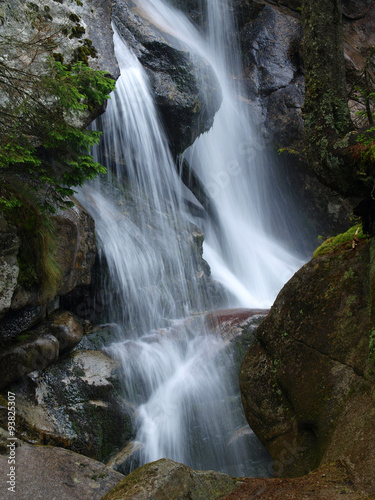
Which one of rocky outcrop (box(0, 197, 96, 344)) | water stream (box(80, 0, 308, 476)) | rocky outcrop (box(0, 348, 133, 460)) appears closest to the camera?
rocky outcrop (box(0, 348, 133, 460))

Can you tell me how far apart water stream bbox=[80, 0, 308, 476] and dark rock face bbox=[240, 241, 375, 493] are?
1608 mm

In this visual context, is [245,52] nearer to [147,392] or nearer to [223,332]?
[223,332]

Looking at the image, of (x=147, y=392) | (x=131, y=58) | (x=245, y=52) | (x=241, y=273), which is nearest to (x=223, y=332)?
(x=147, y=392)

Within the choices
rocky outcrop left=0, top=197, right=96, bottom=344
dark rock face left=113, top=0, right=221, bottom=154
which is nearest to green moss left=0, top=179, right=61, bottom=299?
rocky outcrop left=0, top=197, right=96, bottom=344

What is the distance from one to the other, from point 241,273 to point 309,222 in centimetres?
458

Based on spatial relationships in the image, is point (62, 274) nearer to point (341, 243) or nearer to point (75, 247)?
point (75, 247)

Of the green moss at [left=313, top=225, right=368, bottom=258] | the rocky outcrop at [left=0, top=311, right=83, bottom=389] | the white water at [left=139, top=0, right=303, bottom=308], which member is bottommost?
the rocky outcrop at [left=0, top=311, right=83, bottom=389]

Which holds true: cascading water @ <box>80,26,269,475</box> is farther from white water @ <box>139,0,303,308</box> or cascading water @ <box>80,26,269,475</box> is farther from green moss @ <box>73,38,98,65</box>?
white water @ <box>139,0,303,308</box>

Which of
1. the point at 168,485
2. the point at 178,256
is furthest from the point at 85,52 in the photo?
the point at 168,485

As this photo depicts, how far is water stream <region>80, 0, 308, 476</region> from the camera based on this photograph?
589cm

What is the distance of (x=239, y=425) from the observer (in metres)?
5.80

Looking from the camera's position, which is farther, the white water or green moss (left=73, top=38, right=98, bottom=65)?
the white water

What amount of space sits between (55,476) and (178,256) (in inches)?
260

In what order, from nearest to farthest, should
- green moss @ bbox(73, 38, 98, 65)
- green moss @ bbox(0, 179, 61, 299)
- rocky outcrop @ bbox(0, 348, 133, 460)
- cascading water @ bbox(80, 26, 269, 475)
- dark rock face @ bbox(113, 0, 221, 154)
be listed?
rocky outcrop @ bbox(0, 348, 133, 460)
green moss @ bbox(0, 179, 61, 299)
cascading water @ bbox(80, 26, 269, 475)
green moss @ bbox(73, 38, 98, 65)
dark rock face @ bbox(113, 0, 221, 154)
